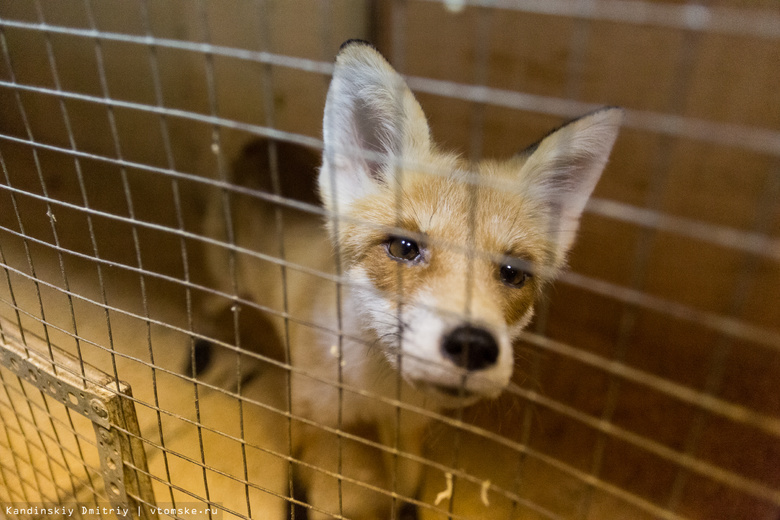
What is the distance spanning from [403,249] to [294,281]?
118cm

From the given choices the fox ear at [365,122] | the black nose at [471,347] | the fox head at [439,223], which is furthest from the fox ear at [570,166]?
the black nose at [471,347]

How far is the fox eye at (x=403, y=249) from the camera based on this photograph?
1.37m

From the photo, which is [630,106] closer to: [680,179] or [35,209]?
[680,179]

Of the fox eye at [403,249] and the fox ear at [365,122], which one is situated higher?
the fox ear at [365,122]

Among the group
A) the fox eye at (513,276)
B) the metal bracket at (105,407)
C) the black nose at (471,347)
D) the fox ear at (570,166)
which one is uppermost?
the fox ear at (570,166)

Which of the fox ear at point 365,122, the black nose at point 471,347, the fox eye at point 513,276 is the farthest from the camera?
the fox eye at point 513,276

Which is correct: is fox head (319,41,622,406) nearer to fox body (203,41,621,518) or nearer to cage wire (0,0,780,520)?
fox body (203,41,621,518)

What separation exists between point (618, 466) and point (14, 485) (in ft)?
8.17

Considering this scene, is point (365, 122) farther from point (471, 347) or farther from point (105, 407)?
point (105, 407)

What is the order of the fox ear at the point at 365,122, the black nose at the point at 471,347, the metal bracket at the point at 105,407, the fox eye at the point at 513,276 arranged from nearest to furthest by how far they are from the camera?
1. the black nose at the point at 471,347
2. the fox ear at the point at 365,122
3. the metal bracket at the point at 105,407
4. the fox eye at the point at 513,276

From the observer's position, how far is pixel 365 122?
1457 millimetres

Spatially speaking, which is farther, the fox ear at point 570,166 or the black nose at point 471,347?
the fox ear at point 570,166

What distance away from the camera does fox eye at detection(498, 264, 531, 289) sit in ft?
4.73

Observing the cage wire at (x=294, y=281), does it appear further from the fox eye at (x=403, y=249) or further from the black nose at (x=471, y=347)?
the black nose at (x=471, y=347)
